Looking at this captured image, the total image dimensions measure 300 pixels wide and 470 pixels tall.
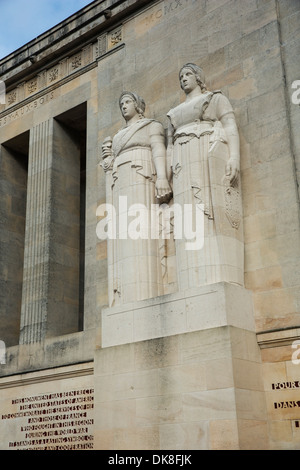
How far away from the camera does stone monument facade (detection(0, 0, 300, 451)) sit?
9820mm

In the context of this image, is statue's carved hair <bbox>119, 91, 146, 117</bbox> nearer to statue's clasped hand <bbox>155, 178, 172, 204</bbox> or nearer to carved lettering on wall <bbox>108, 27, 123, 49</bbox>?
statue's clasped hand <bbox>155, 178, 172, 204</bbox>

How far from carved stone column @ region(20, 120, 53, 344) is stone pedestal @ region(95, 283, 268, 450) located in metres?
3.64

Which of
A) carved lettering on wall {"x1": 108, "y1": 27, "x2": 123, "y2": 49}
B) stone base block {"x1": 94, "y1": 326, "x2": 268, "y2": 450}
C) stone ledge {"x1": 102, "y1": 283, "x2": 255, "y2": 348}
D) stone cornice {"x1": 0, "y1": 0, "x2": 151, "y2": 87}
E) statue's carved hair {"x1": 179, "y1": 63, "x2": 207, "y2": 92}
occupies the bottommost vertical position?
stone base block {"x1": 94, "y1": 326, "x2": 268, "y2": 450}

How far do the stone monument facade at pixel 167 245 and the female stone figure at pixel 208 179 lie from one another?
28 millimetres

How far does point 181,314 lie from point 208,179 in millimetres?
2446

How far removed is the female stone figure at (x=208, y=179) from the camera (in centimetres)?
1042

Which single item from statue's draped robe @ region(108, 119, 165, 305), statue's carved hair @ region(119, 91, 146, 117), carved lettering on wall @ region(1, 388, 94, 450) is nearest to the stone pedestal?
statue's draped robe @ region(108, 119, 165, 305)

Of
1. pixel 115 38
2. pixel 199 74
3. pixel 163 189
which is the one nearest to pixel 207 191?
pixel 163 189

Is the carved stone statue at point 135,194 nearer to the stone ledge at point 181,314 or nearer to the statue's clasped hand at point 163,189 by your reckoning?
the statue's clasped hand at point 163,189

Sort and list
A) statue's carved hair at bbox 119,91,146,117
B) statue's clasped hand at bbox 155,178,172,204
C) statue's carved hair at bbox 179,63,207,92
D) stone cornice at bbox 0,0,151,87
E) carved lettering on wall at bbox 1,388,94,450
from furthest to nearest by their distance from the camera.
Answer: stone cornice at bbox 0,0,151,87, statue's carved hair at bbox 119,91,146,117, carved lettering on wall at bbox 1,388,94,450, statue's carved hair at bbox 179,63,207,92, statue's clasped hand at bbox 155,178,172,204

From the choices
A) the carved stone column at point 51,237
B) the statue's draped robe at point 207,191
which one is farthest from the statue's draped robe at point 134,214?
the carved stone column at point 51,237

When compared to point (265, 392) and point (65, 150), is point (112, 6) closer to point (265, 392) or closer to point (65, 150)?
point (65, 150)

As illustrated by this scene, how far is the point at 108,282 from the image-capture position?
12023 millimetres

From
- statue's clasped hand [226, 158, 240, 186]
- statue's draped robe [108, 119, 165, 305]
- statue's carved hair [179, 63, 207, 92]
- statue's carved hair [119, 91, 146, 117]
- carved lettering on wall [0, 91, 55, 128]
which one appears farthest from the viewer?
carved lettering on wall [0, 91, 55, 128]
